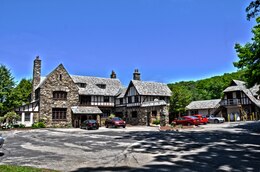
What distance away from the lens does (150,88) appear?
4025 centimetres

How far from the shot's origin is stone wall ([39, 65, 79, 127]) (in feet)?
113

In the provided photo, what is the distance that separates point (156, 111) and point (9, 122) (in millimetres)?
21642

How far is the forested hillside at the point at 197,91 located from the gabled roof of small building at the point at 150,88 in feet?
5.82

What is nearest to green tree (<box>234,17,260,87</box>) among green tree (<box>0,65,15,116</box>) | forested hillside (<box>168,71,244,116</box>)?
forested hillside (<box>168,71,244,116</box>)

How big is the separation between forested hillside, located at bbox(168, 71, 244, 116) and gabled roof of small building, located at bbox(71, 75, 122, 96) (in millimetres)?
11152

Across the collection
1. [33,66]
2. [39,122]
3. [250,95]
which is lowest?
[39,122]

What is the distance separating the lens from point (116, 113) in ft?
140

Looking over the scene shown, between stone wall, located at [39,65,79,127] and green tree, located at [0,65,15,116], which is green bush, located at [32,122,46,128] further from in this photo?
green tree, located at [0,65,15,116]

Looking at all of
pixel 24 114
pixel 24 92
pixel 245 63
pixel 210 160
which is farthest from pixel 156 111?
pixel 24 92

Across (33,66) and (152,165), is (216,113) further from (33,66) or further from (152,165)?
(152,165)

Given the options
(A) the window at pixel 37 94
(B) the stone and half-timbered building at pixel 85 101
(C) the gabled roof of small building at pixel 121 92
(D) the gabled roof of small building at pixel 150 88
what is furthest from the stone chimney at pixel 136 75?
(A) the window at pixel 37 94

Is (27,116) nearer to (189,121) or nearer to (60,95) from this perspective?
(60,95)

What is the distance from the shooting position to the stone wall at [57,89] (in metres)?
34.4

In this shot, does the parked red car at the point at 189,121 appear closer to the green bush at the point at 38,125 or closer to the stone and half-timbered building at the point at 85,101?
the stone and half-timbered building at the point at 85,101
